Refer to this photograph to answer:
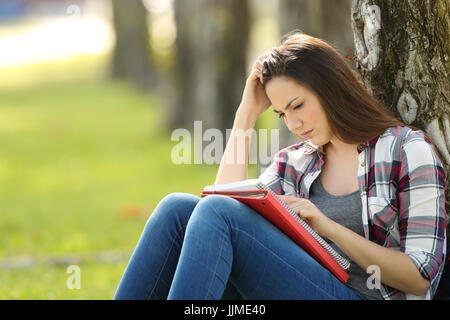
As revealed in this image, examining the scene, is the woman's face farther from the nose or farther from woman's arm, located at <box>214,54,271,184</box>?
woman's arm, located at <box>214,54,271,184</box>

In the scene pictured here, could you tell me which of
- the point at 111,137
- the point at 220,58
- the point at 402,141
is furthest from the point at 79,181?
the point at 402,141

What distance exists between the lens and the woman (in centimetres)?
272

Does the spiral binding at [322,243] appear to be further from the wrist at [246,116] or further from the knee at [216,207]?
the wrist at [246,116]

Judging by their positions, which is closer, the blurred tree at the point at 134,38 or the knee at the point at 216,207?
the knee at the point at 216,207

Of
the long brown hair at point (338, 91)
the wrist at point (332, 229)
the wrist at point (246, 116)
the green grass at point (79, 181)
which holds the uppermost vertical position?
the long brown hair at point (338, 91)

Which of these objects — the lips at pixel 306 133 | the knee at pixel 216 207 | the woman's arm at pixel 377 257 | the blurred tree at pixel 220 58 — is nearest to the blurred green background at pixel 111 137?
the blurred tree at pixel 220 58

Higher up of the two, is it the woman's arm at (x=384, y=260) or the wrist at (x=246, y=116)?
the wrist at (x=246, y=116)

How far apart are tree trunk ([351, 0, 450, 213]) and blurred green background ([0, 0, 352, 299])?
7.82 feet

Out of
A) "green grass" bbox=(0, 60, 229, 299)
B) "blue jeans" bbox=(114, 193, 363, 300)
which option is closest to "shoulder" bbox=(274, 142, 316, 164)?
"blue jeans" bbox=(114, 193, 363, 300)

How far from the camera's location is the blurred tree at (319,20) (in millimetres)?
5641

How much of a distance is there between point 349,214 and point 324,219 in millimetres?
231

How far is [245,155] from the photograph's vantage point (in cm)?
346

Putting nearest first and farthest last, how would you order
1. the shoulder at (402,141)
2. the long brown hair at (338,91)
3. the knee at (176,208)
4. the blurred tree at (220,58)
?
1. the shoulder at (402,141)
2. the long brown hair at (338,91)
3. the knee at (176,208)
4. the blurred tree at (220,58)

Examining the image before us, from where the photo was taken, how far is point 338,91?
2.96 m
